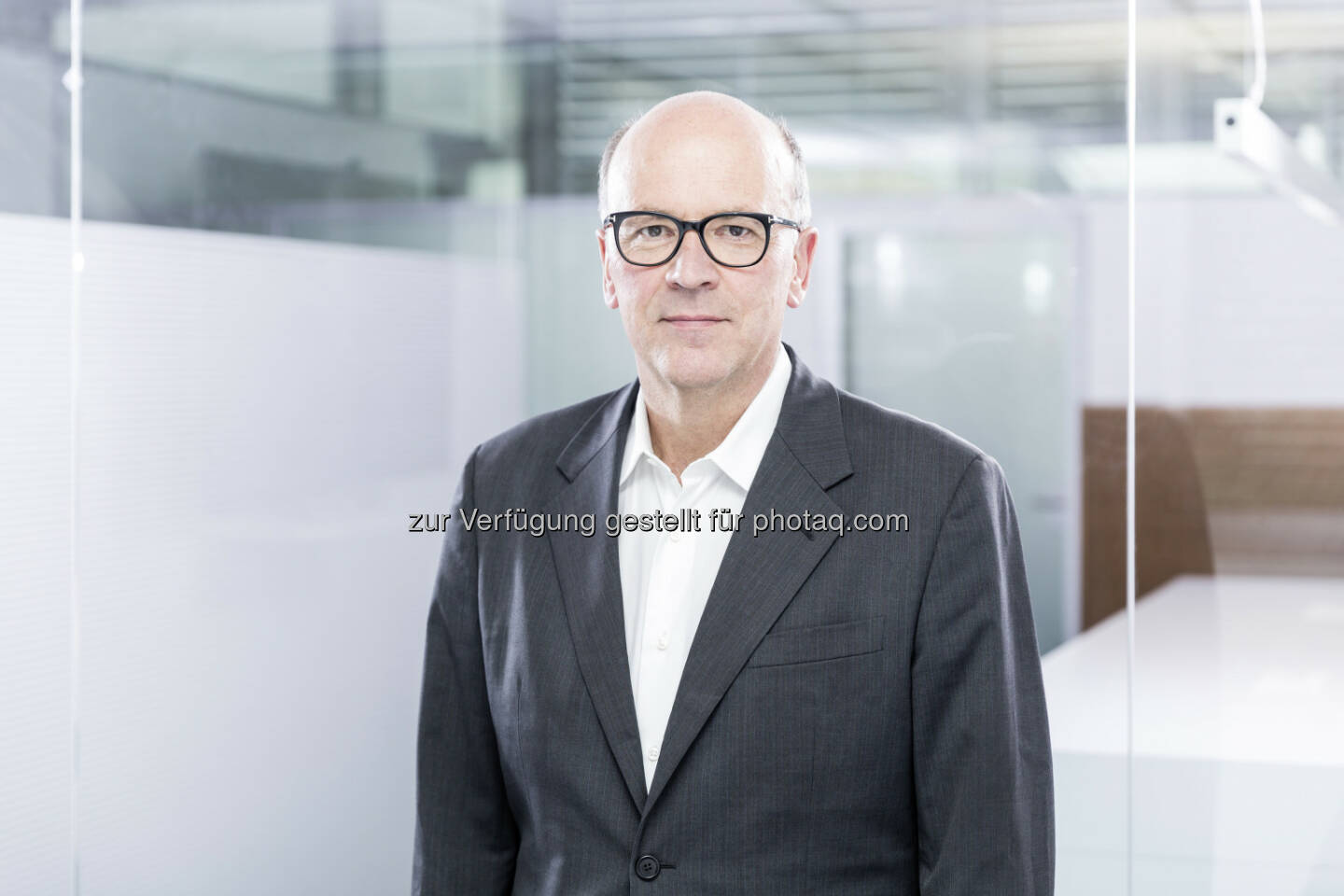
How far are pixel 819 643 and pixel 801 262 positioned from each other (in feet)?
1.44

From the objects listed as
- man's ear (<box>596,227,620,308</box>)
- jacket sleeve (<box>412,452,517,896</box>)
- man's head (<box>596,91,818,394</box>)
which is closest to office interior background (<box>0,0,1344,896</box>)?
man's head (<box>596,91,818,394</box>)

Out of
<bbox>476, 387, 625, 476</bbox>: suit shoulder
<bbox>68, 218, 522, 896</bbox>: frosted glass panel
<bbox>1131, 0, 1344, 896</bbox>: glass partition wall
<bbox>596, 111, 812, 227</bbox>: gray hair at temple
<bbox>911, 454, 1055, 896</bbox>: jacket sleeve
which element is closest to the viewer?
<bbox>911, 454, 1055, 896</bbox>: jacket sleeve

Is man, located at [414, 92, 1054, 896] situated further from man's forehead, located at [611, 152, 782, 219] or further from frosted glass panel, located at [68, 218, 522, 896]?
frosted glass panel, located at [68, 218, 522, 896]

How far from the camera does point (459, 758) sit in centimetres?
166

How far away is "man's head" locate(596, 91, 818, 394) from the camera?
4.92ft

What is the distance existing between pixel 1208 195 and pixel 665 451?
1181 mm

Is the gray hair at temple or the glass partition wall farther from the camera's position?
the glass partition wall

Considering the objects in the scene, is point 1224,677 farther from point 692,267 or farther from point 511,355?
point 511,355

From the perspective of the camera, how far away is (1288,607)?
2.30 m

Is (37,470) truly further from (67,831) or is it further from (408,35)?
(408,35)

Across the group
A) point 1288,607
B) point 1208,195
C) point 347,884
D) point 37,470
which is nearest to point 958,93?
point 1208,195

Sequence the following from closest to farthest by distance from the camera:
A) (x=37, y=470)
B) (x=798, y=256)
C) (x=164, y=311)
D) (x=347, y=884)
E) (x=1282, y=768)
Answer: (x=798, y=256) → (x=1282, y=768) → (x=37, y=470) → (x=164, y=311) → (x=347, y=884)

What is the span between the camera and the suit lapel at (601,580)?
1.49 metres

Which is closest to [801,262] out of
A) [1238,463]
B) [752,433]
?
[752,433]
